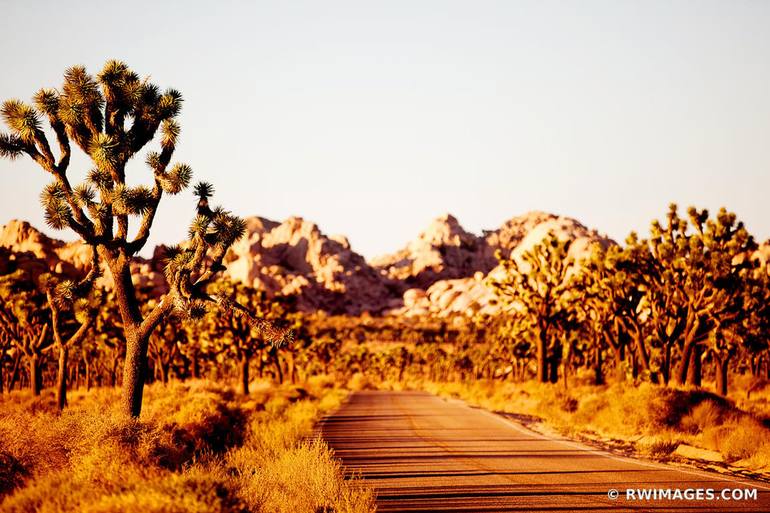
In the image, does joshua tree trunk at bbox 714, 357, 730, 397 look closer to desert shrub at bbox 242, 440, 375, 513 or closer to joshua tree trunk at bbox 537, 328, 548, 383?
joshua tree trunk at bbox 537, 328, 548, 383

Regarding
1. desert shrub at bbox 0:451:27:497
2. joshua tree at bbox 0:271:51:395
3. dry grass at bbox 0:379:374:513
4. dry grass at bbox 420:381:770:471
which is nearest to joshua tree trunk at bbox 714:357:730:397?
dry grass at bbox 420:381:770:471

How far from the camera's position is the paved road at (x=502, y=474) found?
9.27 meters

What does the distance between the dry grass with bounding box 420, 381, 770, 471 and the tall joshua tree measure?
1049cm

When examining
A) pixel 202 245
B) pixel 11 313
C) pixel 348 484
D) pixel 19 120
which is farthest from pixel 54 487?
pixel 11 313

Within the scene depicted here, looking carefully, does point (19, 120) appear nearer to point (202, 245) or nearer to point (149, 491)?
point (202, 245)

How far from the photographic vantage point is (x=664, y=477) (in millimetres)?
11453

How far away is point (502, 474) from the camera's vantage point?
12039 mm

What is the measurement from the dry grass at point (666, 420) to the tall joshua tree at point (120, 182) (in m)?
10.5

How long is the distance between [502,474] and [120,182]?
9.83m

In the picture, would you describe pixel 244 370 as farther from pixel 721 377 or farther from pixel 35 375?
pixel 721 377

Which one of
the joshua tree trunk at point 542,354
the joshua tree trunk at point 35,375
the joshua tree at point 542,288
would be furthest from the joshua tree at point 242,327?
the joshua tree trunk at point 542,354

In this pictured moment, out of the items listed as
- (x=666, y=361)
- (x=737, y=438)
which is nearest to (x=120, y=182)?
(x=737, y=438)

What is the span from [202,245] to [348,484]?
774cm

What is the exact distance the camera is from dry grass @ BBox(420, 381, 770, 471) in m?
14.4
